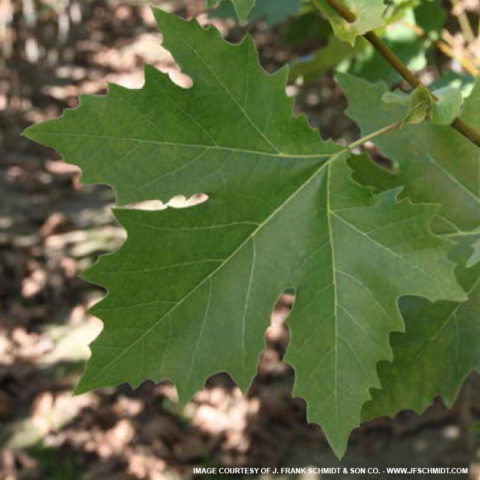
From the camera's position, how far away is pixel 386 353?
1080mm

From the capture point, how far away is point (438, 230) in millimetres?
1277

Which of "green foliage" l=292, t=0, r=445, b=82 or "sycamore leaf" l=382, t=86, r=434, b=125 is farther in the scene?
"green foliage" l=292, t=0, r=445, b=82

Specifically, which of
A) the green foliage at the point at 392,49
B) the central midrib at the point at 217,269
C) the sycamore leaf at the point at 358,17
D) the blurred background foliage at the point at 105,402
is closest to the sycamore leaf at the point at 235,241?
the central midrib at the point at 217,269

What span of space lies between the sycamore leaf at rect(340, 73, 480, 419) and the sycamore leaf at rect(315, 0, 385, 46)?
0.28 meters

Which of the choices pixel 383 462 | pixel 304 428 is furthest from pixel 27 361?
pixel 383 462

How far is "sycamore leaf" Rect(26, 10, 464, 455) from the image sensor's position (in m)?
1.08

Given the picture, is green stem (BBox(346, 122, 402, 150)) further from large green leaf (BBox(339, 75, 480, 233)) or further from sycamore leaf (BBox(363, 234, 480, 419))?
sycamore leaf (BBox(363, 234, 480, 419))

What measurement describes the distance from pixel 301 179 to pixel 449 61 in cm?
268

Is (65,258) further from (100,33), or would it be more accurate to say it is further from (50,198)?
(100,33)

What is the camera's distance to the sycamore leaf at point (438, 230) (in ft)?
4.09

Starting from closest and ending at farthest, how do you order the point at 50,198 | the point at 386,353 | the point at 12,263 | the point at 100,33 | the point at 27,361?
the point at 386,353
the point at 27,361
the point at 12,263
the point at 50,198
the point at 100,33

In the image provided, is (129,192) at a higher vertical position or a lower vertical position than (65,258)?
higher

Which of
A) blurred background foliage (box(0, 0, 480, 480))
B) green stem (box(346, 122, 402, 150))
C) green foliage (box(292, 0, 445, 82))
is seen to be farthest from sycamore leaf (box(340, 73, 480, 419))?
blurred background foliage (box(0, 0, 480, 480))

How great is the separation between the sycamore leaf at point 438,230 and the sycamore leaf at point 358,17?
0.28 m
